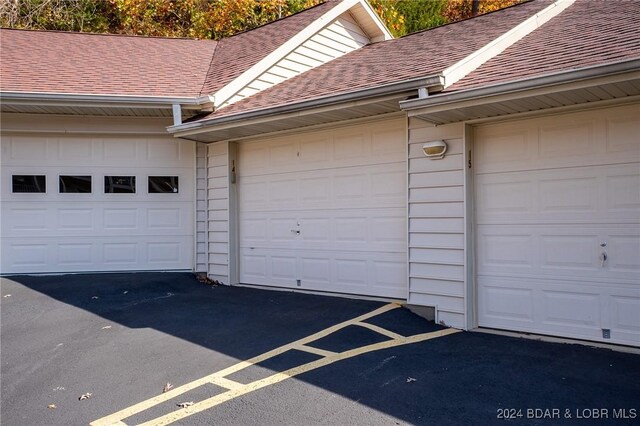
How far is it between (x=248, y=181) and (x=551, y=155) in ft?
15.3

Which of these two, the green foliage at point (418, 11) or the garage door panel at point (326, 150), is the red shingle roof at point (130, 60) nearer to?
the garage door panel at point (326, 150)

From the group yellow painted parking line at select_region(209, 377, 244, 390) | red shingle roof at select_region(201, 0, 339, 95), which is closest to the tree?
red shingle roof at select_region(201, 0, 339, 95)

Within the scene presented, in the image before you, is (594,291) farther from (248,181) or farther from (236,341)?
(248,181)

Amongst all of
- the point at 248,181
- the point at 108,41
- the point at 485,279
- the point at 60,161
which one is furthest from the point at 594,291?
the point at 108,41

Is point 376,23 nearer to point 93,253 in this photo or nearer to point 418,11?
point 93,253

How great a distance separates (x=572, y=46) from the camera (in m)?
5.80

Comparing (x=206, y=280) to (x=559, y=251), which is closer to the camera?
(x=559, y=251)

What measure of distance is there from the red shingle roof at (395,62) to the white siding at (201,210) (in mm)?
1074

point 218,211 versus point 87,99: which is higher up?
point 87,99

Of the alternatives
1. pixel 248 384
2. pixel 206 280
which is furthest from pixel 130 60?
pixel 248 384

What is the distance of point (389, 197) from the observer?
6.73 metres

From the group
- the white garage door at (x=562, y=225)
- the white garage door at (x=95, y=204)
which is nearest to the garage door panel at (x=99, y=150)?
the white garage door at (x=95, y=204)

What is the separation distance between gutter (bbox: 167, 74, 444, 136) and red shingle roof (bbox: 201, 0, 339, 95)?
93 centimetres

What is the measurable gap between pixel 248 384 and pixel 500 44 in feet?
17.2
